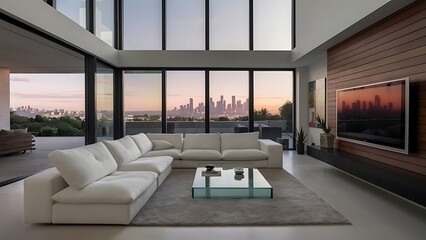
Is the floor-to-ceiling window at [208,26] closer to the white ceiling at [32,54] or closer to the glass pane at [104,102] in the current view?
the glass pane at [104,102]

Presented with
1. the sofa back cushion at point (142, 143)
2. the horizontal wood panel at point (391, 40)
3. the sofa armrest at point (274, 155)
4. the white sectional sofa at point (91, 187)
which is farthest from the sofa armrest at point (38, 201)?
the horizontal wood panel at point (391, 40)

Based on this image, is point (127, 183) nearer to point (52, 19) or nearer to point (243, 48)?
point (52, 19)

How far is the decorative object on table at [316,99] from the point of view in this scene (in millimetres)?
7848

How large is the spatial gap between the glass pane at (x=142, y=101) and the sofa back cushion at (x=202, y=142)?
2.72 m

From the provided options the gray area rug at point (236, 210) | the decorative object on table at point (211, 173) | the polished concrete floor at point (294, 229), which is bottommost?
the polished concrete floor at point (294, 229)

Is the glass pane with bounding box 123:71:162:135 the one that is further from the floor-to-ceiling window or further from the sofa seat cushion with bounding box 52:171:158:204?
the sofa seat cushion with bounding box 52:171:158:204

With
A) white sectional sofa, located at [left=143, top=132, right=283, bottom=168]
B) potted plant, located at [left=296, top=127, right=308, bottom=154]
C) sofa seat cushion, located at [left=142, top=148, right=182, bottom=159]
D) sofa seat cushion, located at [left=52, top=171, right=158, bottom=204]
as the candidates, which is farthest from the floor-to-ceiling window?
sofa seat cushion, located at [left=52, top=171, right=158, bottom=204]

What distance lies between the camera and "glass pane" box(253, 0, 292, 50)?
359 inches

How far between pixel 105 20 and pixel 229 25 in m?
3.57

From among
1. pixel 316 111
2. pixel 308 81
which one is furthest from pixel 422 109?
pixel 308 81

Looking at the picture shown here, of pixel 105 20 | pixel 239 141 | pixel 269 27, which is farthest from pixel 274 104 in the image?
pixel 105 20

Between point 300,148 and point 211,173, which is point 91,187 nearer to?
point 211,173

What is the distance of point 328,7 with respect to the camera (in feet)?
18.7

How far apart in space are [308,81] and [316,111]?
3.82 ft
